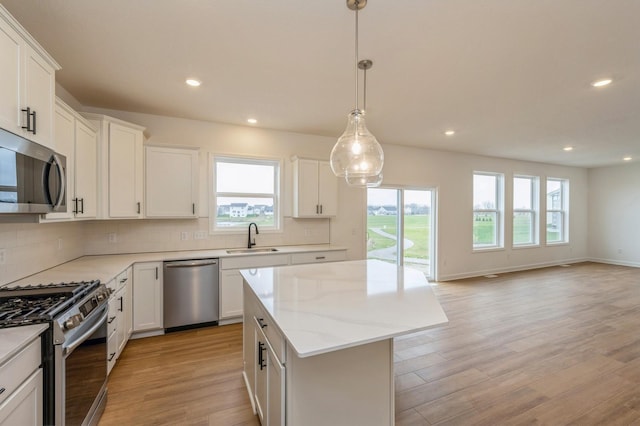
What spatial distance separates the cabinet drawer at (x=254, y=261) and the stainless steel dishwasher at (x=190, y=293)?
0.14m

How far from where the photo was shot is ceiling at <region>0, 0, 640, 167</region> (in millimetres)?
1821

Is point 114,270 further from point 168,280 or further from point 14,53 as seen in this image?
point 14,53

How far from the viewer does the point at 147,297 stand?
3.14m

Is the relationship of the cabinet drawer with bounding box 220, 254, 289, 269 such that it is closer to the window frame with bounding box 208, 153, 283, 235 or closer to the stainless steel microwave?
the window frame with bounding box 208, 153, 283, 235

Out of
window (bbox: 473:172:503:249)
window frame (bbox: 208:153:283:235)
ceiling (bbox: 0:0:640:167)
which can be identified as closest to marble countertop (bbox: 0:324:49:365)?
ceiling (bbox: 0:0:640:167)

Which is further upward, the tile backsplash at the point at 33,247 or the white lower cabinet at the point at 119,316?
the tile backsplash at the point at 33,247

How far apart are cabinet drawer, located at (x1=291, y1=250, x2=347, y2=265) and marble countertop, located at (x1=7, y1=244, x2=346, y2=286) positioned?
6 centimetres

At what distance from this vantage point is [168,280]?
3.22m

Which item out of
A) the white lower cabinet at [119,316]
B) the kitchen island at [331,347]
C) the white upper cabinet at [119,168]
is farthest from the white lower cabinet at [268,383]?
the white upper cabinet at [119,168]

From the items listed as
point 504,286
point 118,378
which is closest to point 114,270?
point 118,378

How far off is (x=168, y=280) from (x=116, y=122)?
1842 mm

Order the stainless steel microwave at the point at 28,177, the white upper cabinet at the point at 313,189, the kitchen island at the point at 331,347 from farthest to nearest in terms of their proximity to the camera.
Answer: the white upper cabinet at the point at 313,189 < the stainless steel microwave at the point at 28,177 < the kitchen island at the point at 331,347

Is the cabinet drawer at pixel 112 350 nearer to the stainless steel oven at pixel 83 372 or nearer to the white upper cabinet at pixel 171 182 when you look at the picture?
the stainless steel oven at pixel 83 372

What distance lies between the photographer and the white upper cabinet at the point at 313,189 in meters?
4.27
